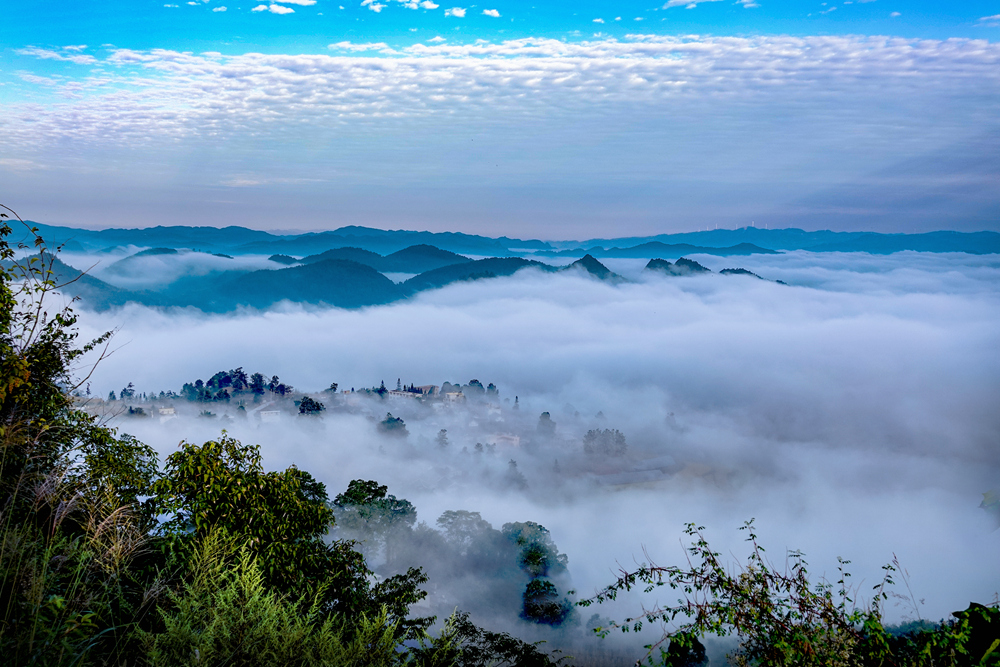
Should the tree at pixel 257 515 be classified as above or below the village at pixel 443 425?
above

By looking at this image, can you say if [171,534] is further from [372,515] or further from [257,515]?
[372,515]

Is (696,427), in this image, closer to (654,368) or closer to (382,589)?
(654,368)

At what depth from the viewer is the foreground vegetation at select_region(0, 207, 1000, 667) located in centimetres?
379

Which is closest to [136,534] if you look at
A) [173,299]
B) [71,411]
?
[71,411]

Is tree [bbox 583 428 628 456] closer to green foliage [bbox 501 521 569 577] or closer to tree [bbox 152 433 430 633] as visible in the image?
green foliage [bbox 501 521 569 577]

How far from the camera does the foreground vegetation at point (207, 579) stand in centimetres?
379

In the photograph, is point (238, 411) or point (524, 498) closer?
point (524, 498)

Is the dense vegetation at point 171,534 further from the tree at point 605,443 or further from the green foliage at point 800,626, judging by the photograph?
the tree at point 605,443

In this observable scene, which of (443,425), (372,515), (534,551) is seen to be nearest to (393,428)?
(443,425)

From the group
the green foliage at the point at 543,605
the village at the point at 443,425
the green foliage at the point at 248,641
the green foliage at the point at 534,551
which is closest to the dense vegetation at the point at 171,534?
the green foliage at the point at 248,641

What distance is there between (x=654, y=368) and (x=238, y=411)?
13410 cm

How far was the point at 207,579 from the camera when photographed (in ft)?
16.7

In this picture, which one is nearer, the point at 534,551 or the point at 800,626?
the point at 800,626

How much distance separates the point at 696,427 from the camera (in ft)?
408
